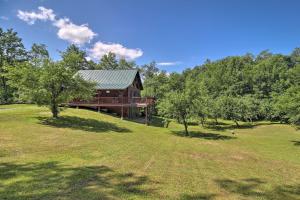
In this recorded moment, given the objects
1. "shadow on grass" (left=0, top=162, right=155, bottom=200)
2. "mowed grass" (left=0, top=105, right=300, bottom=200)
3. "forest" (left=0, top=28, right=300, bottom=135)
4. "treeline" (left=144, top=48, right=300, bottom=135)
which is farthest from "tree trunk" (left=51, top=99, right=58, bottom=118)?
"shadow on grass" (left=0, top=162, right=155, bottom=200)

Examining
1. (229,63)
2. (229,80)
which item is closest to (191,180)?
(229,80)

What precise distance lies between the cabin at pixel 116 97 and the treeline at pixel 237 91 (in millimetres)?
3994

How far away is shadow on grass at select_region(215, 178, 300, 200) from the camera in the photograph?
6.97m

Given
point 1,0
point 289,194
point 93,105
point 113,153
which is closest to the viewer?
point 289,194

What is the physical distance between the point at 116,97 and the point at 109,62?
1385 inches

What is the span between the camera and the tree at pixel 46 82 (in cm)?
1802

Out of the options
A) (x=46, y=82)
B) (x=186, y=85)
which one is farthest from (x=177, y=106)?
(x=186, y=85)

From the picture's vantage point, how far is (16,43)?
138ft

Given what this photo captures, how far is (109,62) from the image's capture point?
6153 cm

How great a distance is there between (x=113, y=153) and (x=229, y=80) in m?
48.2

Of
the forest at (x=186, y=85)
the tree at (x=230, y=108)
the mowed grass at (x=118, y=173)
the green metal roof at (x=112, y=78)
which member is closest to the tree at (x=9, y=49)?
the forest at (x=186, y=85)

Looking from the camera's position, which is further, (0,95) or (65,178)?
(0,95)

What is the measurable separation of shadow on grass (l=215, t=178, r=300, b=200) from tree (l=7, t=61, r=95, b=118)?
15.0 metres

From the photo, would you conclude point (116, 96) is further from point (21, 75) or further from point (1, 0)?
point (1, 0)
